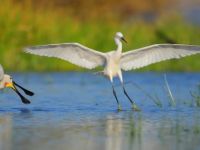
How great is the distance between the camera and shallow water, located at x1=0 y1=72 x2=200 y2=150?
32.4 ft

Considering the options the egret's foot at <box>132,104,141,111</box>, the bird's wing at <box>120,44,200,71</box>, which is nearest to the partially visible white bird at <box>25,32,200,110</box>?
the bird's wing at <box>120,44,200,71</box>

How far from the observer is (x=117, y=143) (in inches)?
388

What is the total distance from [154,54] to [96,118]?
108 inches

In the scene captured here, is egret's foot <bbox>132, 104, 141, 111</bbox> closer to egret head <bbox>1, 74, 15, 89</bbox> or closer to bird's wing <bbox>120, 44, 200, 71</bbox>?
bird's wing <bbox>120, 44, 200, 71</bbox>

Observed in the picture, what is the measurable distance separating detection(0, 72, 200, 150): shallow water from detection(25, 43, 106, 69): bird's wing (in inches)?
29.7

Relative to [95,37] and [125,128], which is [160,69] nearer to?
[95,37]

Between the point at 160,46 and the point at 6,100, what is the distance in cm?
305

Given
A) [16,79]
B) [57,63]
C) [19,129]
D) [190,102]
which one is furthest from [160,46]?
[57,63]

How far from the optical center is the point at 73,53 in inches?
579

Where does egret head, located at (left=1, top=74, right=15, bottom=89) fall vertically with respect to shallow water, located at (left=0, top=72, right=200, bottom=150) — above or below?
above

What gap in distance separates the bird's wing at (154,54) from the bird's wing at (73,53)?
1.51ft

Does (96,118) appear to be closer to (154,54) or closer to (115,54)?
(115,54)

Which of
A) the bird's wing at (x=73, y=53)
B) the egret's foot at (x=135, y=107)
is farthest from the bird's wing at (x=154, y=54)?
the egret's foot at (x=135, y=107)

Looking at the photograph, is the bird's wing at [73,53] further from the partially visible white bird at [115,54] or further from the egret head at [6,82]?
the egret head at [6,82]
